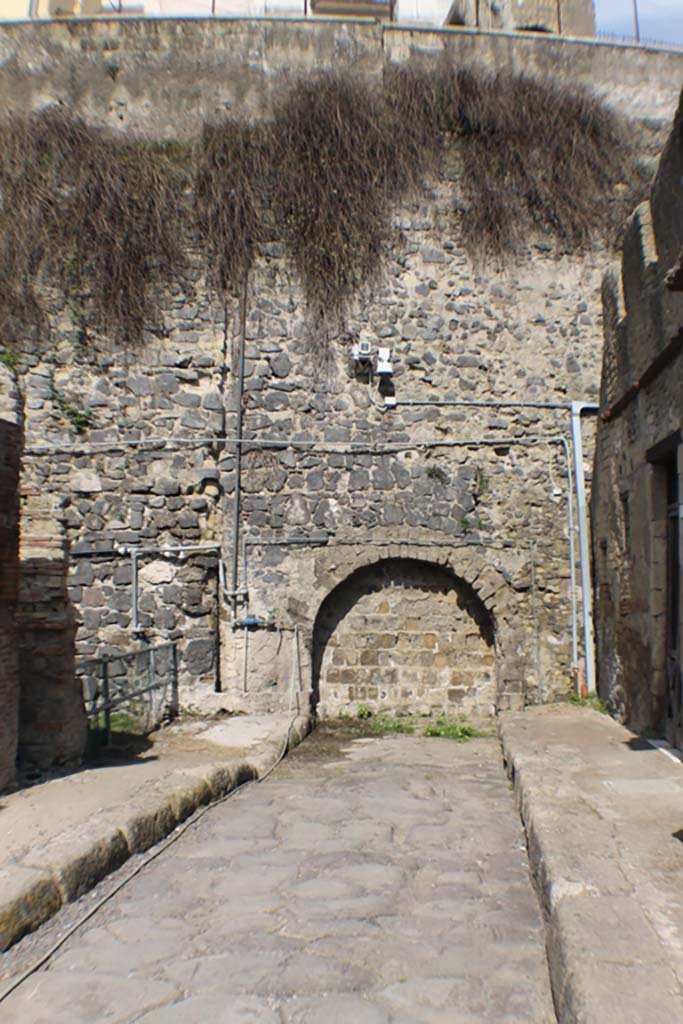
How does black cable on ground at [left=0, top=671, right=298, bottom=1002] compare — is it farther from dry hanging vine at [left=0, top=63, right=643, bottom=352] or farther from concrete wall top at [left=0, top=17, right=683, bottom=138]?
concrete wall top at [left=0, top=17, right=683, bottom=138]

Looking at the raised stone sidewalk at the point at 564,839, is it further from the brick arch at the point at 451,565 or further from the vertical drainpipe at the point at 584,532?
the brick arch at the point at 451,565

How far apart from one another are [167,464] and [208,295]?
76.6 inches

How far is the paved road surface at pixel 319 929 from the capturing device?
10.1 feet

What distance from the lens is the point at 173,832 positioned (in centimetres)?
523

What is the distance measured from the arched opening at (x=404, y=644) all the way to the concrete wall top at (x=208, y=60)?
5.79 m

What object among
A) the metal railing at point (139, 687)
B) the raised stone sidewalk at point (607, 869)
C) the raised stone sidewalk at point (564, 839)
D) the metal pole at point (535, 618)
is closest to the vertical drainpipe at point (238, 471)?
the metal railing at point (139, 687)

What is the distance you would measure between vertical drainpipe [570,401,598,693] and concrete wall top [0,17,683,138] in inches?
162

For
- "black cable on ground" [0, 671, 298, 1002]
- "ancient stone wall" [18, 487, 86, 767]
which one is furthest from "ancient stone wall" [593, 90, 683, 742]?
"ancient stone wall" [18, 487, 86, 767]

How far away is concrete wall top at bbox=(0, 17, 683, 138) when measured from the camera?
10.4 metres

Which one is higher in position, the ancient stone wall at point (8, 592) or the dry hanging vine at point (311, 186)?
the dry hanging vine at point (311, 186)

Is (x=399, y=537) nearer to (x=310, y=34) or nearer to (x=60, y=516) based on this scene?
(x=60, y=516)

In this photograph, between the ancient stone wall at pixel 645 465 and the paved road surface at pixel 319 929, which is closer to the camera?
the paved road surface at pixel 319 929

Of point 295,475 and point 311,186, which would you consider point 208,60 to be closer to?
point 311,186

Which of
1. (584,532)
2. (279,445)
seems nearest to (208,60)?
(279,445)
